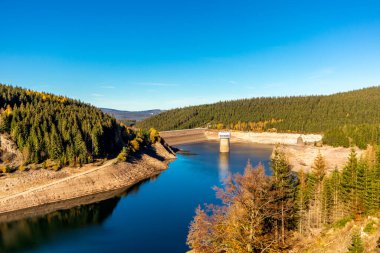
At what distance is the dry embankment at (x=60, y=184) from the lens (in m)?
62.9

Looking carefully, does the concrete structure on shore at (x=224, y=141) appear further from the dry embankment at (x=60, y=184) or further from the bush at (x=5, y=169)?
the bush at (x=5, y=169)

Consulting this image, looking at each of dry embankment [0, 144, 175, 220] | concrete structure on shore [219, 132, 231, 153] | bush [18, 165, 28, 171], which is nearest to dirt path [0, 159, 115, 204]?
dry embankment [0, 144, 175, 220]

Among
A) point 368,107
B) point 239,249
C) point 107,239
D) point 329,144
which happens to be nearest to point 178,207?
point 107,239

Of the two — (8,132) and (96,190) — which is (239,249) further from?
(8,132)

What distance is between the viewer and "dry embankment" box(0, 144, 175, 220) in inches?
2478

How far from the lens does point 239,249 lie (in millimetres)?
24766

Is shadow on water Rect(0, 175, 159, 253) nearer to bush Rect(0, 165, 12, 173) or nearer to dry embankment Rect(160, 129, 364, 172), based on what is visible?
bush Rect(0, 165, 12, 173)

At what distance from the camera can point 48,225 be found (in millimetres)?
54031

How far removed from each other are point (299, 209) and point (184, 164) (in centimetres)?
7078

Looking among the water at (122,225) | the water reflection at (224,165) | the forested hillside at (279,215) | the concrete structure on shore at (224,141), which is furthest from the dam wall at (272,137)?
the forested hillside at (279,215)

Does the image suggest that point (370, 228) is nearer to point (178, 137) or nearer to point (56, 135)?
point (56, 135)

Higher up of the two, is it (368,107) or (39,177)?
(368,107)

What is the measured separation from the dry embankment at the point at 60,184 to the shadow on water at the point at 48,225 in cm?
651

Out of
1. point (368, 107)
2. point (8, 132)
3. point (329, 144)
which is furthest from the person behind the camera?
point (368, 107)
